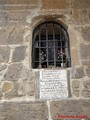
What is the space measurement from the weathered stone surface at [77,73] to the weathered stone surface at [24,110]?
24.6 inches

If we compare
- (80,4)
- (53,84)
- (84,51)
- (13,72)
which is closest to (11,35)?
(13,72)

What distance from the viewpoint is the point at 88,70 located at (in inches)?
133

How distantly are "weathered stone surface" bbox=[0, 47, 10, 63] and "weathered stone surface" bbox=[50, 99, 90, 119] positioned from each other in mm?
987

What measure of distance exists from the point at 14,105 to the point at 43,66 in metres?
0.79

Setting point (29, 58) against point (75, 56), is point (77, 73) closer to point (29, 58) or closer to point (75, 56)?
point (75, 56)

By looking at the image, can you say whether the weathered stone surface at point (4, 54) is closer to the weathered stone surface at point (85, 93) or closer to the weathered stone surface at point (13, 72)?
the weathered stone surface at point (13, 72)

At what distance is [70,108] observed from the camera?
10.3 feet

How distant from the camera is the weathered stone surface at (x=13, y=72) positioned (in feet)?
10.9

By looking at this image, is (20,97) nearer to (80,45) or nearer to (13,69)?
(13,69)

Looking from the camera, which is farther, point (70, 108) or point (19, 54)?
point (19, 54)

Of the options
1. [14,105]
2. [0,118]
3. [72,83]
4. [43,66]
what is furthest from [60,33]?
[0,118]

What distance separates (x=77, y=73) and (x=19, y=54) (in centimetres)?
94

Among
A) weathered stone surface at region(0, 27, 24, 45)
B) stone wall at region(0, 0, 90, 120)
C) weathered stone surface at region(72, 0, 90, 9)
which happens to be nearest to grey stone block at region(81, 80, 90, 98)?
stone wall at region(0, 0, 90, 120)

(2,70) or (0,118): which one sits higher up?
(2,70)
